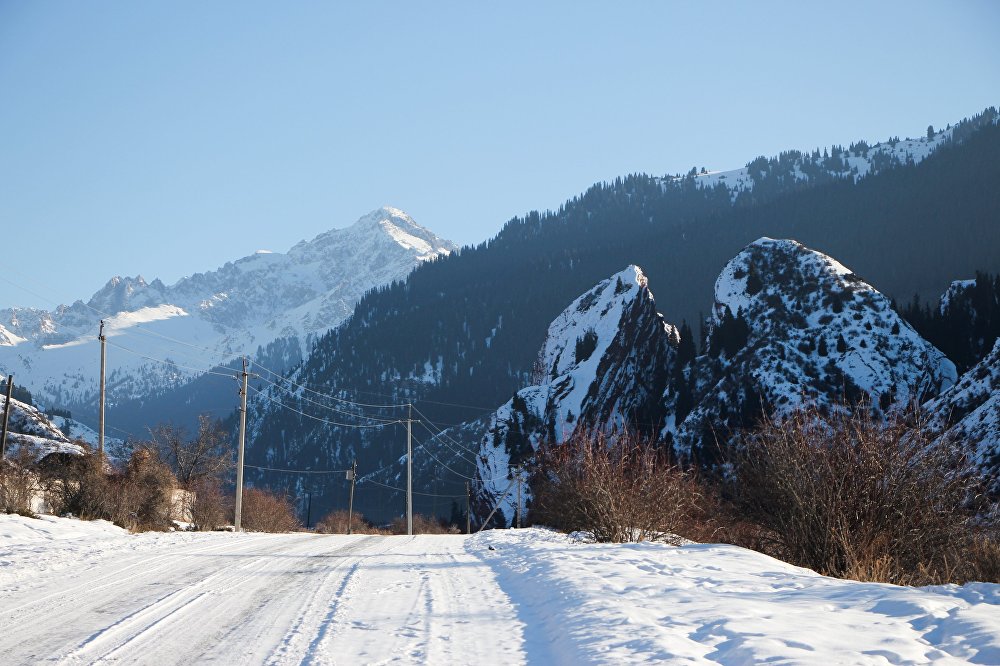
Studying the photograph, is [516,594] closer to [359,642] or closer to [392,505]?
[359,642]

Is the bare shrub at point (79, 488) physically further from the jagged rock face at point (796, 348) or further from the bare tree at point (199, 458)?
the jagged rock face at point (796, 348)

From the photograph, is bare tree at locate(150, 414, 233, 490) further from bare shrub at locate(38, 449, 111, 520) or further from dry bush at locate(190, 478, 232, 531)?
bare shrub at locate(38, 449, 111, 520)

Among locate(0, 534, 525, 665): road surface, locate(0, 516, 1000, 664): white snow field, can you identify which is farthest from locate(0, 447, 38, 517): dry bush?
locate(0, 534, 525, 665): road surface

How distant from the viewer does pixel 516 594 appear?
38.0 feet

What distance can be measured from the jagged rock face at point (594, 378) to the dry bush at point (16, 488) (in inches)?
1940

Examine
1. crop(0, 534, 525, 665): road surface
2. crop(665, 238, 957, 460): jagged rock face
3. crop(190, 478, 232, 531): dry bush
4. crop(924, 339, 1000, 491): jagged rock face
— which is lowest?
crop(190, 478, 232, 531): dry bush

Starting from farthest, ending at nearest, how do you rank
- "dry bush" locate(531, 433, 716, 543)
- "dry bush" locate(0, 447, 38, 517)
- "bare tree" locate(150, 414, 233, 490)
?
"bare tree" locate(150, 414, 233, 490), "dry bush" locate(0, 447, 38, 517), "dry bush" locate(531, 433, 716, 543)

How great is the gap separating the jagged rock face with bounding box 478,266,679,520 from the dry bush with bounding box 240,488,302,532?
19220 mm

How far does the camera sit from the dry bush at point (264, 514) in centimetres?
6216

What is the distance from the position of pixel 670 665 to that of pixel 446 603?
181 inches

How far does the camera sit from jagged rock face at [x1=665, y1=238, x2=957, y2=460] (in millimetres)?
65562

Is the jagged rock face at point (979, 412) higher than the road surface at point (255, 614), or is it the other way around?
the jagged rock face at point (979, 412)

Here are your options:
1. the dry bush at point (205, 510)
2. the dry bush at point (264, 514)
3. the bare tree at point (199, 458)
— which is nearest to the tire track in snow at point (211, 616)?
the dry bush at point (205, 510)

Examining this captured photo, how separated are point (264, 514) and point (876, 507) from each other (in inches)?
2288
